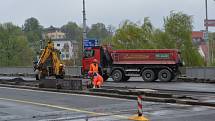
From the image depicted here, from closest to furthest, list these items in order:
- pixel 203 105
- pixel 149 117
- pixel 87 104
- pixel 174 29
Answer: pixel 149 117, pixel 203 105, pixel 87 104, pixel 174 29

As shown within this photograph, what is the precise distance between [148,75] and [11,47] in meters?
80.6

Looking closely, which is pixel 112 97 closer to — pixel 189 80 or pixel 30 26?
pixel 189 80

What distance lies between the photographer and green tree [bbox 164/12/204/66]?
58.2 metres

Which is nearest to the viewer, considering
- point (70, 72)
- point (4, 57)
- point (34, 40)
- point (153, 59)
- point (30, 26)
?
point (153, 59)

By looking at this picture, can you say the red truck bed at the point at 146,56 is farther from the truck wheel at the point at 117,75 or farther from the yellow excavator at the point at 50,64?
the yellow excavator at the point at 50,64

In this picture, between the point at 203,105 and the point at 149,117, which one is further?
the point at 203,105

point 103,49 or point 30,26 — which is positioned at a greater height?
point 30,26

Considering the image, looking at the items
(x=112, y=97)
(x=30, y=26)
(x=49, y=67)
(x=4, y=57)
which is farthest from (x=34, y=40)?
(x=112, y=97)

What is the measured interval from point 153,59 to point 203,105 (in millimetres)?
18226

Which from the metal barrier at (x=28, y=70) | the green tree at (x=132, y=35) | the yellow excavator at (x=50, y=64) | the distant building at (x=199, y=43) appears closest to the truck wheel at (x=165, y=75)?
the yellow excavator at (x=50, y=64)

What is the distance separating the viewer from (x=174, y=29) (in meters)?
59.0

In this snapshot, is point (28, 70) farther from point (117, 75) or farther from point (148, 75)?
point (148, 75)

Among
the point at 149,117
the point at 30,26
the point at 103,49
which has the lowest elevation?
the point at 149,117

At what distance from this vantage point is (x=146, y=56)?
117 feet
